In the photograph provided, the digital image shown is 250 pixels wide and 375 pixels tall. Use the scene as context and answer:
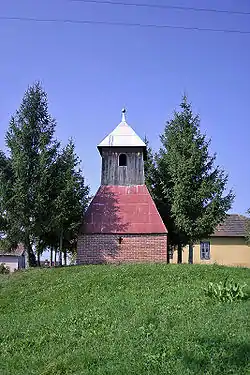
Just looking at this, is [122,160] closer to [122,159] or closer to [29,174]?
[122,159]

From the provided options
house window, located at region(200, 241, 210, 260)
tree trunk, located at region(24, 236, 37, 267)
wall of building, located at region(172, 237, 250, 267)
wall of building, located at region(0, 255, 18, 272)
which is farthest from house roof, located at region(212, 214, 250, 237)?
wall of building, located at region(0, 255, 18, 272)

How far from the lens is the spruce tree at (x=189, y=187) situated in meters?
21.9

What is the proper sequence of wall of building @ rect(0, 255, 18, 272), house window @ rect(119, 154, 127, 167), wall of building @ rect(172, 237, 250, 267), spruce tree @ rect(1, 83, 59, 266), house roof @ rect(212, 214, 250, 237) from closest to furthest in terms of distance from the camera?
spruce tree @ rect(1, 83, 59, 266) → house window @ rect(119, 154, 127, 167) → wall of building @ rect(172, 237, 250, 267) → house roof @ rect(212, 214, 250, 237) → wall of building @ rect(0, 255, 18, 272)

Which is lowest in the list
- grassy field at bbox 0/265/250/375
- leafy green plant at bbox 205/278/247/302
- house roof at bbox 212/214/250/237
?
grassy field at bbox 0/265/250/375

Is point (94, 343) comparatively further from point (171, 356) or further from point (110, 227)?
point (110, 227)

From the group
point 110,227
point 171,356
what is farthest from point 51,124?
point 171,356

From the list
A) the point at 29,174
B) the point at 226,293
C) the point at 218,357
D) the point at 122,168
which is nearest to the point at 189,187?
the point at 122,168

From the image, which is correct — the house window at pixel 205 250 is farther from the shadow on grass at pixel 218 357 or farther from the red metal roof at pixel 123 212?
the shadow on grass at pixel 218 357

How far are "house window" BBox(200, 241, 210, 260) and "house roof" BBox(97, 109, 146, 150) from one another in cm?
1454

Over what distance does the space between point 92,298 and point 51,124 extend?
11.6 metres

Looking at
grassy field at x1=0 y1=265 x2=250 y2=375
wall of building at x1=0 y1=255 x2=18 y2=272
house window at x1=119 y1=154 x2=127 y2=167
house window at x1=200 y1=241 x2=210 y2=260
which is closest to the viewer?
grassy field at x1=0 y1=265 x2=250 y2=375

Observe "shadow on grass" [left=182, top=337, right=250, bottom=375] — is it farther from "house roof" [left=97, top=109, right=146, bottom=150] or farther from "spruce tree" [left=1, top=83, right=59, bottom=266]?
"house roof" [left=97, top=109, right=146, bottom=150]

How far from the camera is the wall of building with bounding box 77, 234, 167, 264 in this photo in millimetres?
19391

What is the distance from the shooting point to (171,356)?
21.1 feet
